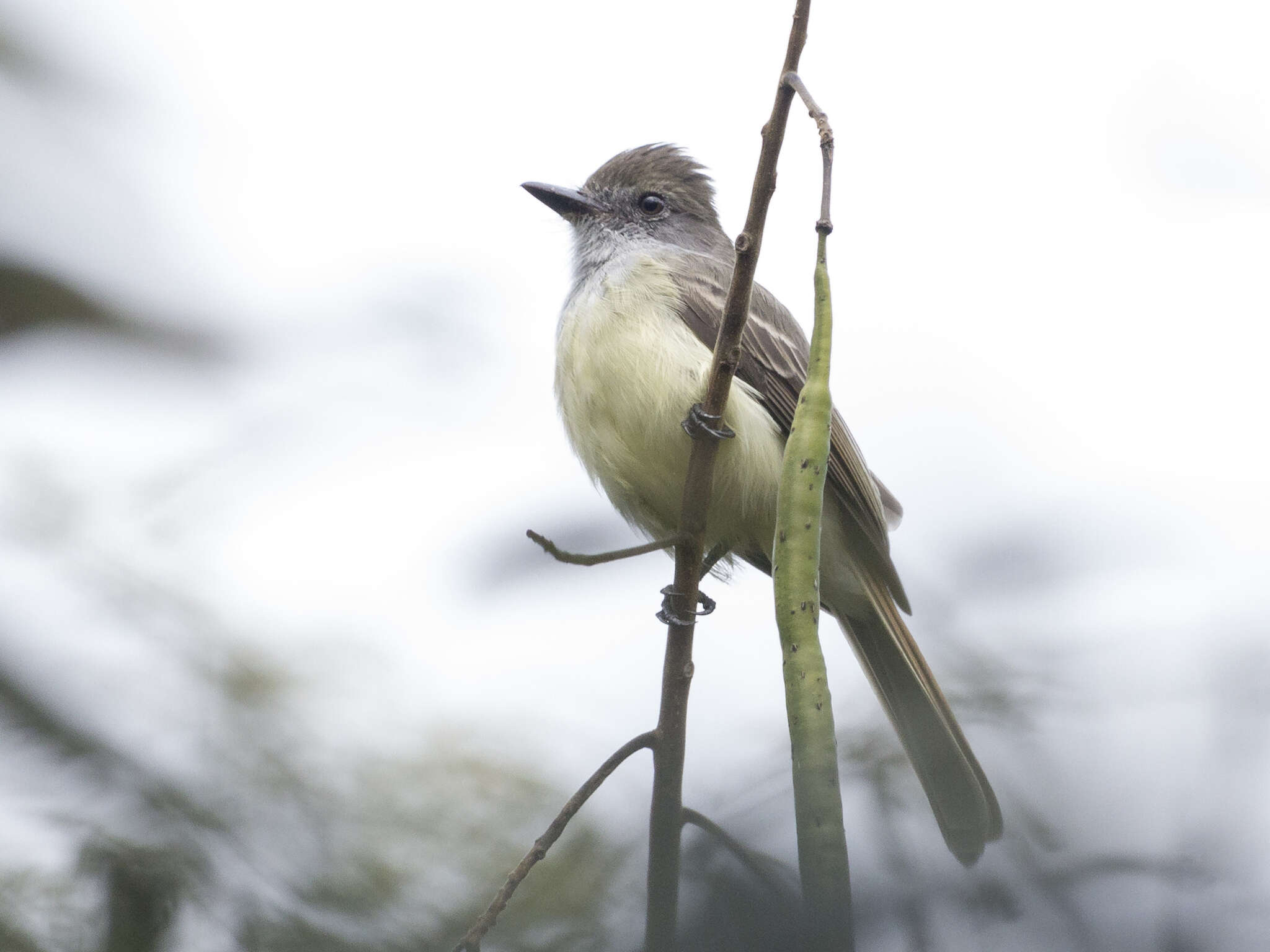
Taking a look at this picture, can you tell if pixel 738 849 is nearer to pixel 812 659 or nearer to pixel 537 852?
pixel 537 852

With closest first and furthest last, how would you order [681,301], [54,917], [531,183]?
[54,917] < [681,301] < [531,183]

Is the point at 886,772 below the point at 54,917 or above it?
above

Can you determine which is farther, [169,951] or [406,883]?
[406,883]

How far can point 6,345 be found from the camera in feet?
4.62

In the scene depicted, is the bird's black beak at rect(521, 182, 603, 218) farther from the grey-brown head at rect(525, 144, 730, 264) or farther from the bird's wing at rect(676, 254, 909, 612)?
the bird's wing at rect(676, 254, 909, 612)

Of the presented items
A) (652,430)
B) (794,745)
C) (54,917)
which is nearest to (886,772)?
(794,745)

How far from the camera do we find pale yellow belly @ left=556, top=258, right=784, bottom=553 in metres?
3.44

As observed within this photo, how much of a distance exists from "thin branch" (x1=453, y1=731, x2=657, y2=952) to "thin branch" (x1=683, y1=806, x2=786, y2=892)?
0.52ft

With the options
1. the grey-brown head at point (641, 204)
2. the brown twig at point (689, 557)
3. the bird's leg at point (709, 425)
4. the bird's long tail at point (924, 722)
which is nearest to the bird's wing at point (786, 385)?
the bird's long tail at point (924, 722)

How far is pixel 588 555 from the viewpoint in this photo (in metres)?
1.82

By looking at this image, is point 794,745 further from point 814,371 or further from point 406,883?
point 814,371

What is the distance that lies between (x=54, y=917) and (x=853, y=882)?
22.1 inches

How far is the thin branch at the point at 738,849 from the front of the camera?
2.60ft

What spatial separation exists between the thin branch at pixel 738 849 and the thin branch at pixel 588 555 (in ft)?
2.24
